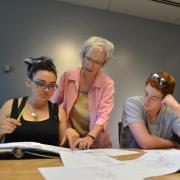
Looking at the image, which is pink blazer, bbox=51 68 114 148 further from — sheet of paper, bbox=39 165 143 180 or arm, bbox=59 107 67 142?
sheet of paper, bbox=39 165 143 180

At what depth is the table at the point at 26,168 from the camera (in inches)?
26.9

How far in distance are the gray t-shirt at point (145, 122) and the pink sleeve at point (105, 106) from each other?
0.36 feet

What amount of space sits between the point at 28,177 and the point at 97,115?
0.86 m

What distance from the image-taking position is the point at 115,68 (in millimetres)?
3375

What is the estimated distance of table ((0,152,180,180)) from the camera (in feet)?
2.24

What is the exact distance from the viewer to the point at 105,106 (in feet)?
5.08

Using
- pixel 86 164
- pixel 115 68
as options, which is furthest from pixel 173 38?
pixel 86 164

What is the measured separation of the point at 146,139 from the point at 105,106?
33 centimetres

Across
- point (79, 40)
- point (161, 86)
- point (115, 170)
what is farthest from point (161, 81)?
point (79, 40)

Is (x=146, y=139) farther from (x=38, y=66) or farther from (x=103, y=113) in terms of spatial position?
(x=38, y=66)

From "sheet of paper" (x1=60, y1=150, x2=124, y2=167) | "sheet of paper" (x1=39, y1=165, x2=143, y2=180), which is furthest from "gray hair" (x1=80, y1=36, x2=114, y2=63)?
"sheet of paper" (x1=39, y1=165, x2=143, y2=180)

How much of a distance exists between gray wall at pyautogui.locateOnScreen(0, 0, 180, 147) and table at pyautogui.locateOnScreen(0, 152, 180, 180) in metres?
2.02

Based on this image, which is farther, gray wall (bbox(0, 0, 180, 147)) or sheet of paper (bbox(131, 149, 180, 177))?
gray wall (bbox(0, 0, 180, 147))

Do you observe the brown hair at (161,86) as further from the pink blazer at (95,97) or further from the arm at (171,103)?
the pink blazer at (95,97)
